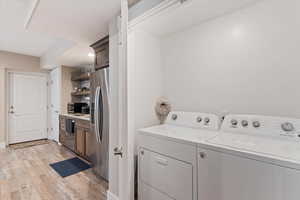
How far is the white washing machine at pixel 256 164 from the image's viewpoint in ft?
2.50

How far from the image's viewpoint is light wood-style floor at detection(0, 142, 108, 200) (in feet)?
6.57

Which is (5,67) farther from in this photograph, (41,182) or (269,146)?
(269,146)

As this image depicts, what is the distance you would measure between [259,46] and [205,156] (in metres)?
1.12

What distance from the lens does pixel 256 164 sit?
2.73 feet

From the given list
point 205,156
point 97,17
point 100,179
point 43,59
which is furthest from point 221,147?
point 43,59

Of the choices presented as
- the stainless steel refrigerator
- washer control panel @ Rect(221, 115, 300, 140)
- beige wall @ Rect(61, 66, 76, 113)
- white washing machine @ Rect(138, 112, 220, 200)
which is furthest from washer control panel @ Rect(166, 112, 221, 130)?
beige wall @ Rect(61, 66, 76, 113)

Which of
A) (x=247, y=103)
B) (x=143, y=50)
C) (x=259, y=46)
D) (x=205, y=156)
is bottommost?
(x=205, y=156)

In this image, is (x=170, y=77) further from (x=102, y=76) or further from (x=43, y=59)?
(x=43, y=59)

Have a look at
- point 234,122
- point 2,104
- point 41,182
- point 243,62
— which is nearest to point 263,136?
point 234,122

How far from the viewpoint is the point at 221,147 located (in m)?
0.97

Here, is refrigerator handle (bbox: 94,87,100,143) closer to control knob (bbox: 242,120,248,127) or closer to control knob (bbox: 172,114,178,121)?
control knob (bbox: 172,114,178,121)

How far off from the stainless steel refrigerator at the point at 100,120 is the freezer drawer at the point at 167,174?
99 cm

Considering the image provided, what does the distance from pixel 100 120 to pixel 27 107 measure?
3.62m

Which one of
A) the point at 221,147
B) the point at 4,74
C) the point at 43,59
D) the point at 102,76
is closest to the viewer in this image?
the point at 221,147
